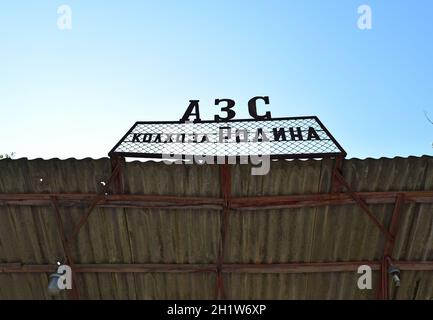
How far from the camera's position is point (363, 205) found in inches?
197

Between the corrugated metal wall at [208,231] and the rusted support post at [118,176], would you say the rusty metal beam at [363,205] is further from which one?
the rusted support post at [118,176]

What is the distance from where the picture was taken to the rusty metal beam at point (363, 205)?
4.84 metres

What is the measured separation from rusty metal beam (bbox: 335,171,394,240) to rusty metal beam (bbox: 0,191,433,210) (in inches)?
2.6

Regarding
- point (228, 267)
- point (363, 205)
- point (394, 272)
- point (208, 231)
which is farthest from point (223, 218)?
point (394, 272)

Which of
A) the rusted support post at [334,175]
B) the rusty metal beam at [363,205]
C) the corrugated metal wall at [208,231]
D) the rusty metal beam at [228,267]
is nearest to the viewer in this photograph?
the rusted support post at [334,175]

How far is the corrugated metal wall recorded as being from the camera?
4957 millimetres

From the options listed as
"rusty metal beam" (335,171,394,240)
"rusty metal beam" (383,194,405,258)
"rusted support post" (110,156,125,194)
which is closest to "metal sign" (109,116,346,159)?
"rusted support post" (110,156,125,194)

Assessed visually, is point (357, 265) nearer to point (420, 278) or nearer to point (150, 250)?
point (420, 278)

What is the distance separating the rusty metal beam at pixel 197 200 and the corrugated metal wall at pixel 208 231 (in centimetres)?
9

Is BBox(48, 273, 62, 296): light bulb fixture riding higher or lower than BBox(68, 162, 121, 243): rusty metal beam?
lower

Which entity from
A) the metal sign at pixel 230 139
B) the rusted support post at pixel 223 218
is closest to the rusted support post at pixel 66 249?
the metal sign at pixel 230 139

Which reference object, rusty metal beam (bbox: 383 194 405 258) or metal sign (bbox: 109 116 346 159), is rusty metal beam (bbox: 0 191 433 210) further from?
metal sign (bbox: 109 116 346 159)

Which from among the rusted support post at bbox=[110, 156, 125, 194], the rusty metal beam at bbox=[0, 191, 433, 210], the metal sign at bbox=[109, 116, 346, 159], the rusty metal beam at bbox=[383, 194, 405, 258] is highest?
the metal sign at bbox=[109, 116, 346, 159]

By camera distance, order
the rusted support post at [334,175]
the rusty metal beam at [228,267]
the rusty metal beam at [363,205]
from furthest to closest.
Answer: the rusty metal beam at [228,267] → the rusty metal beam at [363,205] → the rusted support post at [334,175]
